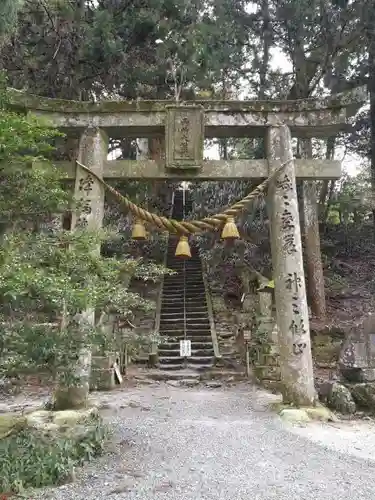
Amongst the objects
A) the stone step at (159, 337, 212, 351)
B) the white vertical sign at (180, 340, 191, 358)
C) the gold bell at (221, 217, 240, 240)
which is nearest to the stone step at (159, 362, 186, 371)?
the white vertical sign at (180, 340, 191, 358)

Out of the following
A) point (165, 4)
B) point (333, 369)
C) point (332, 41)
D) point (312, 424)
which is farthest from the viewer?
point (332, 41)

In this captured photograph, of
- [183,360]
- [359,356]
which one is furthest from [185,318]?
[359,356]

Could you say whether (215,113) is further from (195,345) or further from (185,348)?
(195,345)

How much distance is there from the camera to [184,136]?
6.16m

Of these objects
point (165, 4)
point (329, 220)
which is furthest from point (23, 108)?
point (329, 220)

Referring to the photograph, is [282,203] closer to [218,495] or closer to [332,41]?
[218,495]

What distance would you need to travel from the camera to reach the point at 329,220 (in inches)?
677

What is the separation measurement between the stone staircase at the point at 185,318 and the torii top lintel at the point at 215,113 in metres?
4.06

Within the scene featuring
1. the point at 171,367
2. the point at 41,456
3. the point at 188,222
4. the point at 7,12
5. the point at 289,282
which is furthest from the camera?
the point at 171,367

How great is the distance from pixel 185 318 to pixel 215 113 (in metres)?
7.39

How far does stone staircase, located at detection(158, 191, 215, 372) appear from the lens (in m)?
10.8

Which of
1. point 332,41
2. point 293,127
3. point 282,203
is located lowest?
point 282,203

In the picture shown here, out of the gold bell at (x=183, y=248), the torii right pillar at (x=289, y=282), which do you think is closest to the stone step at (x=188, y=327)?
the torii right pillar at (x=289, y=282)

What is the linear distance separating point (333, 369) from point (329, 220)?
8398mm
